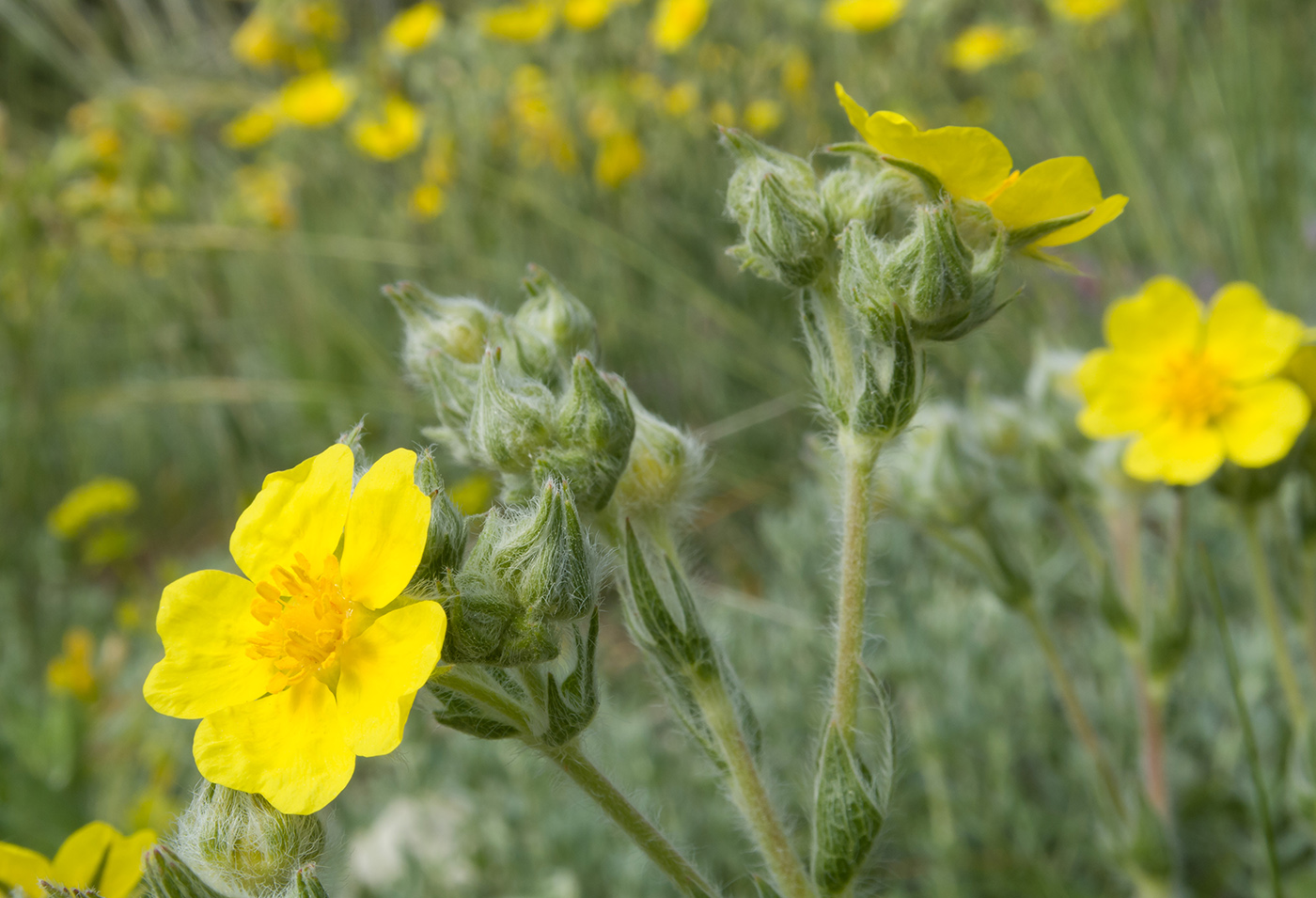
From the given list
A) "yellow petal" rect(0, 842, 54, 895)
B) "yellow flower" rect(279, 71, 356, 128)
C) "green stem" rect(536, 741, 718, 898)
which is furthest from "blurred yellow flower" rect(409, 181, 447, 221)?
"green stem" rect(536, 741, 718, 898)

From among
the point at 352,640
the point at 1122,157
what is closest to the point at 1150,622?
the point at 352,640

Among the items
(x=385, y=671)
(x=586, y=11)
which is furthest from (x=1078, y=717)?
(x=586, y=11)

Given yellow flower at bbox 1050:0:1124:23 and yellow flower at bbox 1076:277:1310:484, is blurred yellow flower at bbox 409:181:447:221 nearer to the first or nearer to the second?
yellow flower at bbox 1050:0:1124:23

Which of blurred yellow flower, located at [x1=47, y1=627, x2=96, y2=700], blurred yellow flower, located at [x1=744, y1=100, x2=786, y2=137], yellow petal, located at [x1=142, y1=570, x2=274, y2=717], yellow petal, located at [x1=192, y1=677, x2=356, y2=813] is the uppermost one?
yellow petal, located at [x1=142, y1=570, x2=274, y2=717]

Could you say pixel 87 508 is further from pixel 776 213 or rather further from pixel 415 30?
pixel 776 213

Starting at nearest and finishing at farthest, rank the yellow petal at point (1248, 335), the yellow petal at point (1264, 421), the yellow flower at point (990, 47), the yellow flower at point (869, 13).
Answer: the yellow petal at point (1264, 421), the yellow petal at point (1248, 335), the yellow flower at point (869, 13), the yellow flower at point (990, 47)

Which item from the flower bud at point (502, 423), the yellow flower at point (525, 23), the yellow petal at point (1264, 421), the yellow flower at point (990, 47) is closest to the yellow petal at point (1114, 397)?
the yellow petal at point (1264, 421)

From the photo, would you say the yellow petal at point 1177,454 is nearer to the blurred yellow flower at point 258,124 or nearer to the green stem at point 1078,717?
the green stem at point 1078,717
